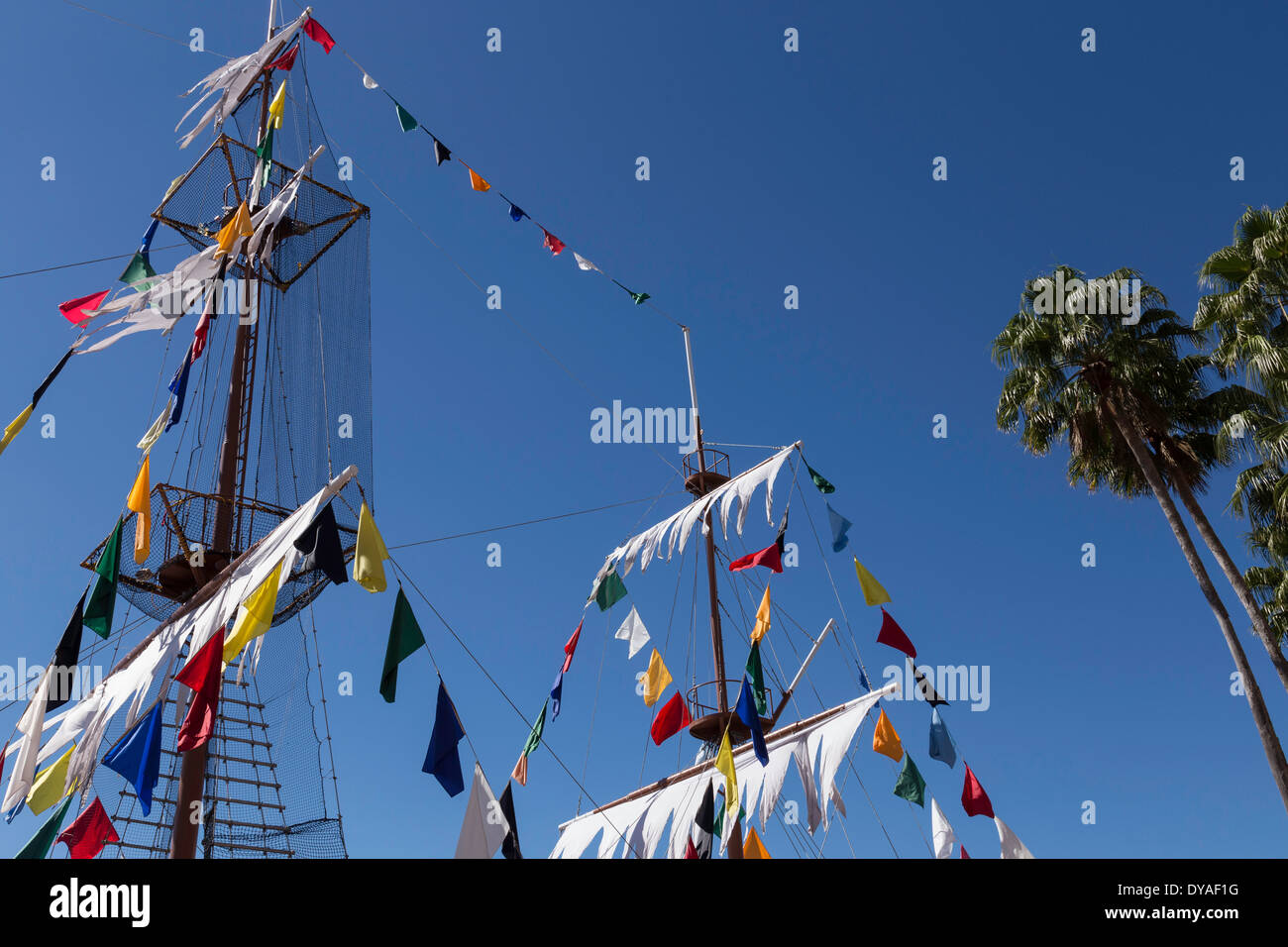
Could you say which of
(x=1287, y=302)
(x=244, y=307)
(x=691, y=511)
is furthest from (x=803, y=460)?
(x=244, y=307)

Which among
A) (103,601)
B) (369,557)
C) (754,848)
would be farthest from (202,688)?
(754,848)

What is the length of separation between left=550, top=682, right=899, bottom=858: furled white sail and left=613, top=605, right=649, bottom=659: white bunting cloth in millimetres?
3304

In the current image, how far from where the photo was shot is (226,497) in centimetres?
1283

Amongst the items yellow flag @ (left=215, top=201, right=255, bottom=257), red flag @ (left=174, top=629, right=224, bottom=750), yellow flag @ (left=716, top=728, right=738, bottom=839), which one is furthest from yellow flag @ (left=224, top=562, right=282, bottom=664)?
yellow flag @ (left=716, top=728, right=738, bottom=839)

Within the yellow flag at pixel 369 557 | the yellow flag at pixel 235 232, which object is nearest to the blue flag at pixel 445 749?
the yellow flag at pixel 369 557

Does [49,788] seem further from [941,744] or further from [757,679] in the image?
[941,744]

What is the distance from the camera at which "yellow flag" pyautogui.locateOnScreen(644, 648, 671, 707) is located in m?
17.8

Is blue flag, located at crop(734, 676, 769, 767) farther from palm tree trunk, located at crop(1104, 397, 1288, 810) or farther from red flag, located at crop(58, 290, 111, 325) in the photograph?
palm tree trunk, located at crop(1104, 397, 1288, 810)

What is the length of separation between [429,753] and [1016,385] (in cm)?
1942

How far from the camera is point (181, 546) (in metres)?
12.5

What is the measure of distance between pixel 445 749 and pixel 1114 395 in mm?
19490

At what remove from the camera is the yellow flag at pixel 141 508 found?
10.7 m
